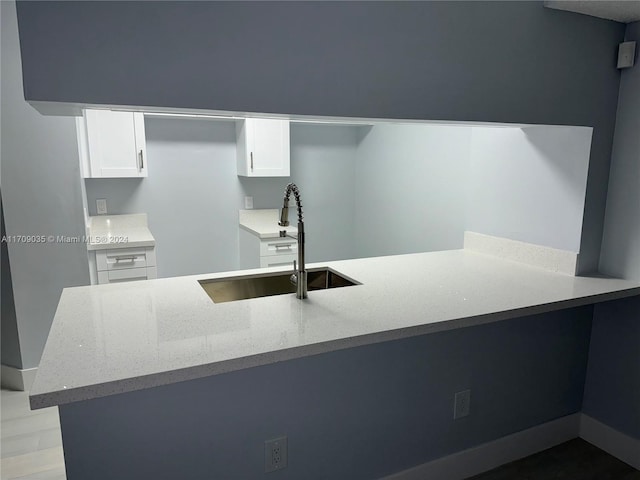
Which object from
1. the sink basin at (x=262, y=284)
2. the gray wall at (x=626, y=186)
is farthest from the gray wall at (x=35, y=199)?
the gray wall at (x=626, y=186)

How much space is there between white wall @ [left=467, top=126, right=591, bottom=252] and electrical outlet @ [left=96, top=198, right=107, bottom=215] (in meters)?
2.84

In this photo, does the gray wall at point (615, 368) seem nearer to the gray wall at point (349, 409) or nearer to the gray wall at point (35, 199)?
the gray wall at point (349, 409)

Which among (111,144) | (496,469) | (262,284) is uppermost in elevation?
(111,144)

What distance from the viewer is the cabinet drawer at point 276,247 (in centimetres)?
359

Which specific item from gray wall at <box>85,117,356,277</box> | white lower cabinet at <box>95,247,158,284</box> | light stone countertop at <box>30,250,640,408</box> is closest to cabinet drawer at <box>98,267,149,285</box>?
white lower cabinet at <box>95,247,158,284</box>

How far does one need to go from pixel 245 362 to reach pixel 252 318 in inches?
11.4

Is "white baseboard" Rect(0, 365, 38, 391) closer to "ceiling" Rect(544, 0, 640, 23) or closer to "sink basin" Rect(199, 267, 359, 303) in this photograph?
"sink basin" Rect(199, 267, 359, 303)

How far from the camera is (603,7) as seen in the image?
5.98ft

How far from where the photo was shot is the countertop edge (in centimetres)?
107

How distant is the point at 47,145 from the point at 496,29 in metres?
2.58

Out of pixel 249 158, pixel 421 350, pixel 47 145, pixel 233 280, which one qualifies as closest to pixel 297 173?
pixel 249 158

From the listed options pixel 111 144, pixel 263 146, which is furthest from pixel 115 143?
pixel 263 146

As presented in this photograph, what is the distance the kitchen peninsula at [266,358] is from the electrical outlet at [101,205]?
6.70 feet

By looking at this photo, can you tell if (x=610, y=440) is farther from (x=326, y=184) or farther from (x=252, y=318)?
(x=326, y=184)
